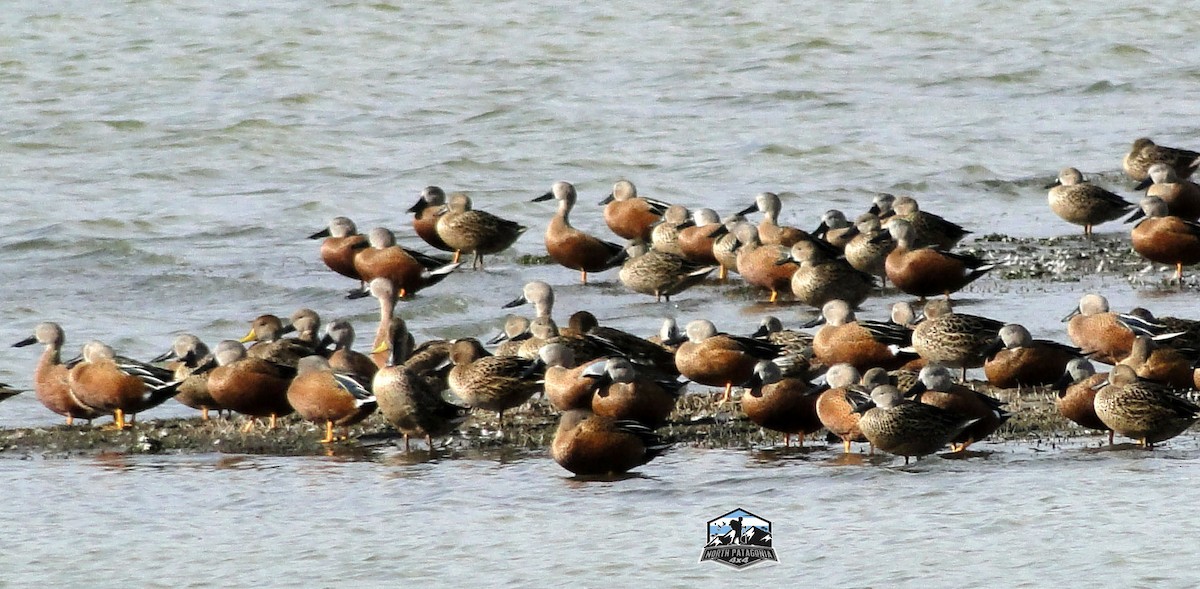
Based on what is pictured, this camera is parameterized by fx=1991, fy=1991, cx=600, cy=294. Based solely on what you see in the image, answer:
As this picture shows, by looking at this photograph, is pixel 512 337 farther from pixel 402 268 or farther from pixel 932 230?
pixel 932 230

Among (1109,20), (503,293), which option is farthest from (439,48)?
(503,293)

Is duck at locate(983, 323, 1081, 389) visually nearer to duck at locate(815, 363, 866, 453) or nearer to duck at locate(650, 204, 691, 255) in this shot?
duck at locate(815, 363, 866, 453)

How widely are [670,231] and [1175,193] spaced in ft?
14.7

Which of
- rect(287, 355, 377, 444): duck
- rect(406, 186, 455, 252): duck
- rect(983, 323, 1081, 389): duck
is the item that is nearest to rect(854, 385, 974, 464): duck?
rect(983, 323, 1081, 389): duck

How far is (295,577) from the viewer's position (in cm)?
806

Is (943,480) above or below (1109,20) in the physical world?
below

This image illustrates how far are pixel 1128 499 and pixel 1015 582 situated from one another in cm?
142

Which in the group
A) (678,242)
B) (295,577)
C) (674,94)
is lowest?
(295,577)

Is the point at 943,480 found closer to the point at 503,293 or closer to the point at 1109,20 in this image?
the point at 503,293

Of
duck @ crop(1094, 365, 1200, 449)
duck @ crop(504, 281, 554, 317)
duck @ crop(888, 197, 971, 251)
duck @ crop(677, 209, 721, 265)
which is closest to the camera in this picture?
duck @ crop(1094, 365, 1200, 449)

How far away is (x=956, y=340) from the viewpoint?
38.2ft

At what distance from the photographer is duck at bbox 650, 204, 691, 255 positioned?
17000 mm

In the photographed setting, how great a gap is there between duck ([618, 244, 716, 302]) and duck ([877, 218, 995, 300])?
1.57 meters

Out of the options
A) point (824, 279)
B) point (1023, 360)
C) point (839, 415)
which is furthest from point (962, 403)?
point (824, 279)
